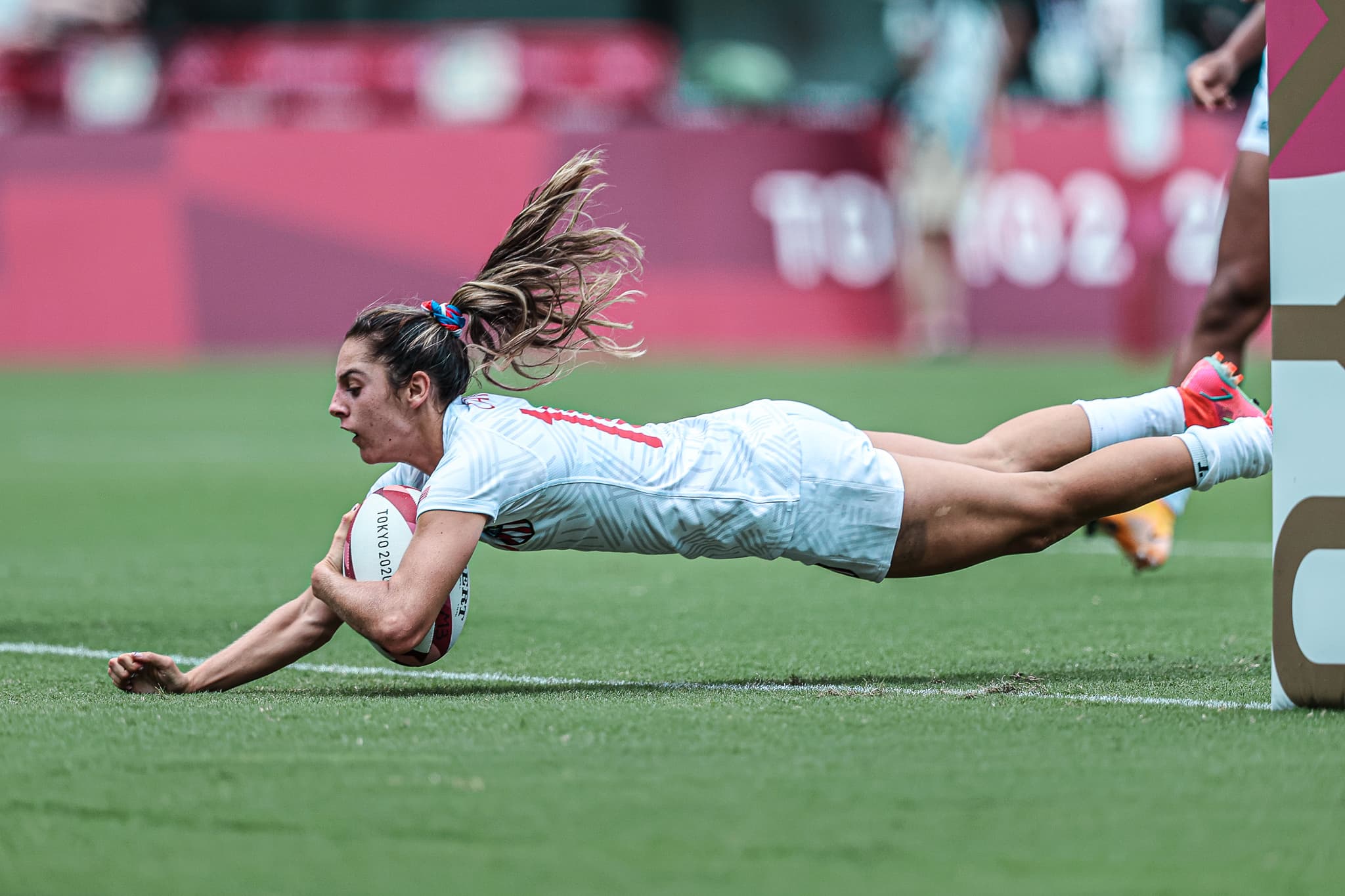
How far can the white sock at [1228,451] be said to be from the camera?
455 centimetres

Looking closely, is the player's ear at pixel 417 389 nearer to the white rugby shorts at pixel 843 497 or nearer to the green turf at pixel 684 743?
the green turf at pixel 684 743

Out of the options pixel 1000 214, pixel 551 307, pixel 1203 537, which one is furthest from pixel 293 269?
pixel 551 307

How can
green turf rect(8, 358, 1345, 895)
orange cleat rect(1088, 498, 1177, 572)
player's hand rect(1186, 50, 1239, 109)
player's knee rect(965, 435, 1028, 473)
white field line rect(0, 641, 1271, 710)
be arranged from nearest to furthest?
green turf rect(8, 358, 1345, 895), white field line rect(0, 641, 1271, 710), player's knee rect(965, 435, 1028, 473), orange cleat rect(1088, 498, 1177, 572), player's hand rect(1186, 50, 1239, 109)

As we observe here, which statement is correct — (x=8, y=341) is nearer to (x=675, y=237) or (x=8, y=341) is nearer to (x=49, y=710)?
(x=675, y=237)

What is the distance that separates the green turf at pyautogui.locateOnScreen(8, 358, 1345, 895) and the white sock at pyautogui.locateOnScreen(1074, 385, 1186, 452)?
0.54 meters

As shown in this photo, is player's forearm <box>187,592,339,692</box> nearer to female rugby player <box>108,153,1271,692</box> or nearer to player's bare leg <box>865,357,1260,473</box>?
female rugby player <box>108,153,1271,692</box>

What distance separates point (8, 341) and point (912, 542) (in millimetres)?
14150

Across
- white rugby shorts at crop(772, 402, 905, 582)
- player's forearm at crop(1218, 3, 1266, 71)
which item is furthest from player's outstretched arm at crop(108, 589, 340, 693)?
player's forearm at crop(1218, 3, 1266, 71)

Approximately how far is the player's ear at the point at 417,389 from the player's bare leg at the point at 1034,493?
1115 mm

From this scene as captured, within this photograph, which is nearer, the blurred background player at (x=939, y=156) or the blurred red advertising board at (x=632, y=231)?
the blurred red advertising board at (x=632, y=231)

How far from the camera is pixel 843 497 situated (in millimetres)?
4449

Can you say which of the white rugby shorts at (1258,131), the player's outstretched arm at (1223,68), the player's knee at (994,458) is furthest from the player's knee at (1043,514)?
the player's outstretched arm at (1223,68)

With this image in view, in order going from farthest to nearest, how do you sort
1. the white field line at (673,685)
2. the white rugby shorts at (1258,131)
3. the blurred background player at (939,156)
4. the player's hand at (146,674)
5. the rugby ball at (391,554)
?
the blurred background player at (939,156) < the white rugby shorts at (1258,131) < the rugby ball at (391,554) < the player's hand at (146,674) < the white field line at (673,685)

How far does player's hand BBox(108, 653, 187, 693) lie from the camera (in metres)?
4.30
